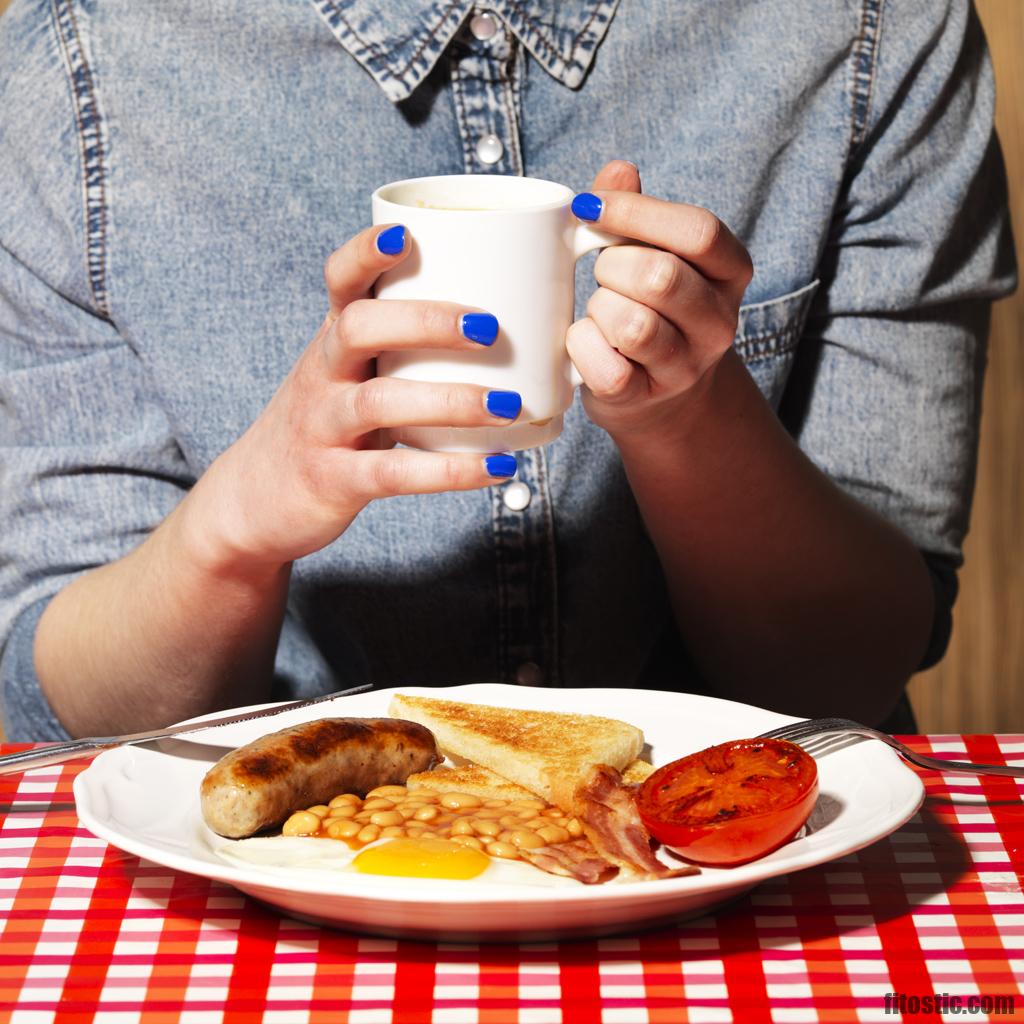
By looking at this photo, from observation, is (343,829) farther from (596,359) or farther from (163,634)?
(163,634)

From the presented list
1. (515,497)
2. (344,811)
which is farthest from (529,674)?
(344,811)

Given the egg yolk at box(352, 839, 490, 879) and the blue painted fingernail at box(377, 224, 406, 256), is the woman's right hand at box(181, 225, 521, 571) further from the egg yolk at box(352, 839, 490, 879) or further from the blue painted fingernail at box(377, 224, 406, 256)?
the egg yolk at box(352, 839, 490, 879)

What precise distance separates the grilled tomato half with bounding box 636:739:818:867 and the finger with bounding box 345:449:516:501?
0.21 metres

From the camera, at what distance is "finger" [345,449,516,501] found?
0.82 m

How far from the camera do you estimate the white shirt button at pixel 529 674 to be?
4.38ft

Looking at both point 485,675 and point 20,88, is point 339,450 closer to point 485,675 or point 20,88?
point 485,675

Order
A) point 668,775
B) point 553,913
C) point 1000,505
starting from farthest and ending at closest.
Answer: point 1000,505, point 668,775, point 553,913

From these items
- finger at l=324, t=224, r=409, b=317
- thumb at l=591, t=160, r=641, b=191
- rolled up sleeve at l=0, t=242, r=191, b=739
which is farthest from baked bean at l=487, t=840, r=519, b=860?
rolled up sleeve at l=0, t=242, r=191, b=739

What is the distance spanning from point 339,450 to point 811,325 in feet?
2.31

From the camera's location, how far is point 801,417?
1.44 meters

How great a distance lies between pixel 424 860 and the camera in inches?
27.5

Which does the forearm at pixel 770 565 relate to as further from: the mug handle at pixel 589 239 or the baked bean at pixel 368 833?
the baked bean at pixel 368 833

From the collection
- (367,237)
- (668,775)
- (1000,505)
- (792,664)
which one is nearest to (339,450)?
(367,237)

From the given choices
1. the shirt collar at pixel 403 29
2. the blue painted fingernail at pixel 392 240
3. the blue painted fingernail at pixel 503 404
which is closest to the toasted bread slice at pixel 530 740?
the blue painted fingernail at pixel 503 404
